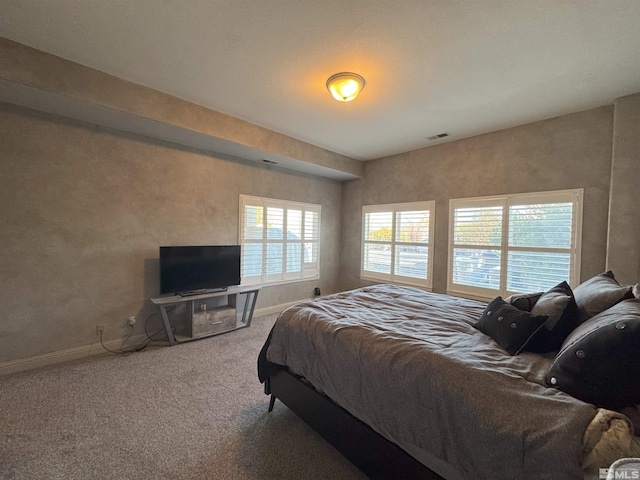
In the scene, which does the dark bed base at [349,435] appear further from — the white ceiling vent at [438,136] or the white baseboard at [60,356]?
the white ceiling vent at [438,136]

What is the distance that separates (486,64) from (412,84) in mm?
605

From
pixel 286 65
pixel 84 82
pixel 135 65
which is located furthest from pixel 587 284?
pixel 84 82

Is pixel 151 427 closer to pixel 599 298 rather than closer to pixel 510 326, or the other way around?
pixel 510 326

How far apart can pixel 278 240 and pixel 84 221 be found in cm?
256

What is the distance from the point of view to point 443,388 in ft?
3.82

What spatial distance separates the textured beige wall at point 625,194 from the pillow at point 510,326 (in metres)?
2.00

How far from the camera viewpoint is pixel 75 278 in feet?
9.34

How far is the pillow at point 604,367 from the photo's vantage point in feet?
3.05

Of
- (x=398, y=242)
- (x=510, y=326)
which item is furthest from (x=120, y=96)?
(x=398, y=242)

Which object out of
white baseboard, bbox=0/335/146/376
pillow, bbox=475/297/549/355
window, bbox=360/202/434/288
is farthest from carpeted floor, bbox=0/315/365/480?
window, bbox=360/202/434/288

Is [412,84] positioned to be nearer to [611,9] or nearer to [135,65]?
[611,9]

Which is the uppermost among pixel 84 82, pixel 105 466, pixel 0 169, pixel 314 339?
pixel 84 82

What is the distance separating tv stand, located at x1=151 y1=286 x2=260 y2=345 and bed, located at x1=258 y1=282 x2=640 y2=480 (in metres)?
1.71

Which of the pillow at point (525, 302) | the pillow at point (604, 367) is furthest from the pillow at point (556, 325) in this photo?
the pillow at point (604, 367)
